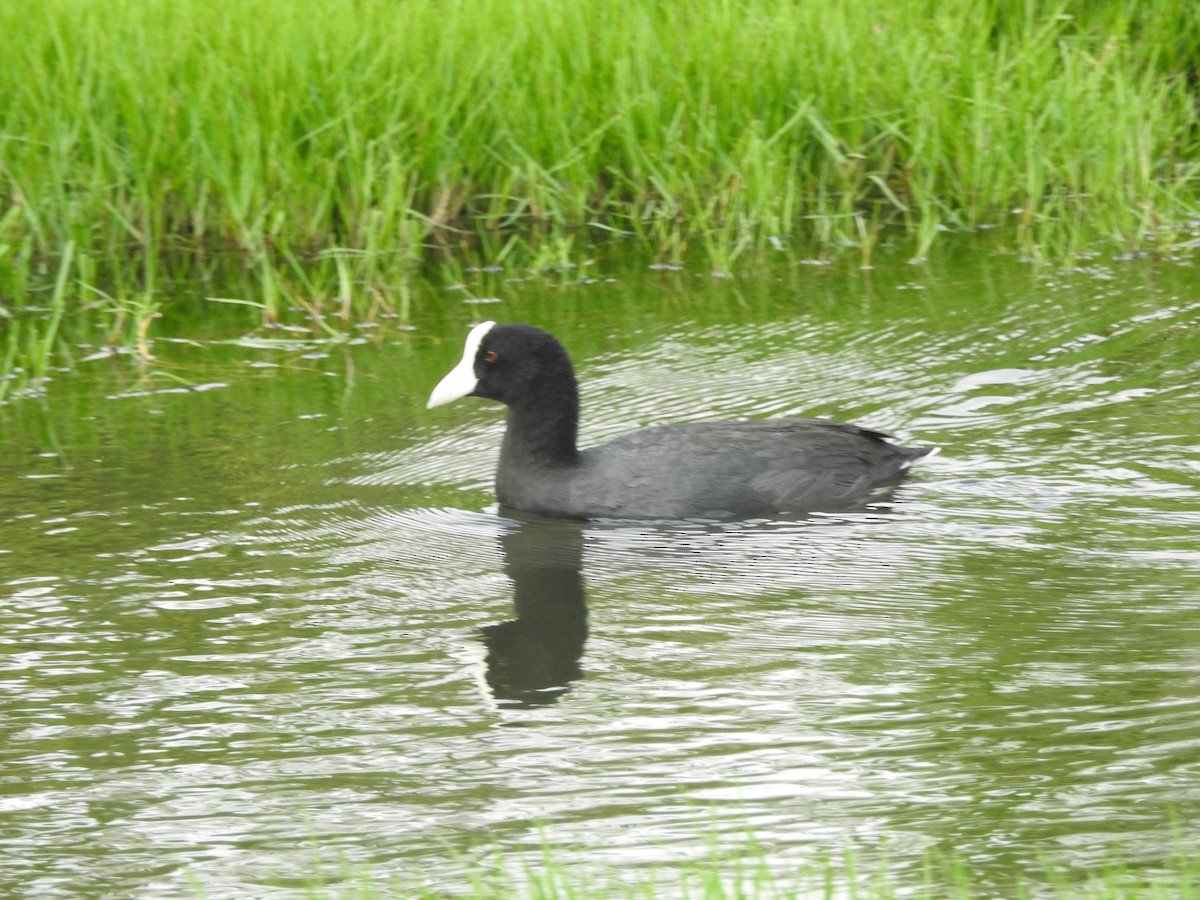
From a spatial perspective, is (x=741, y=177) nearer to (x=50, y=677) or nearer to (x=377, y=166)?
(x=377, y=166)

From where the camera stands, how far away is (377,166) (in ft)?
24.5

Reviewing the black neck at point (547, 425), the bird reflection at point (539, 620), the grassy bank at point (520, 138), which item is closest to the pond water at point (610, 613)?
the bird reflection at point (539, 620)

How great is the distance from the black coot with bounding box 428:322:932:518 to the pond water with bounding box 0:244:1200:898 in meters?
0.10

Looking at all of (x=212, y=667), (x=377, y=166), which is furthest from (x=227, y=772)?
(x=377, y=166)

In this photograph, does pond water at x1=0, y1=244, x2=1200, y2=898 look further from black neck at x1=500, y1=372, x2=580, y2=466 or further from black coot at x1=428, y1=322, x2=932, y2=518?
black neck at x1=500, y1=372, x2=580, y2=466

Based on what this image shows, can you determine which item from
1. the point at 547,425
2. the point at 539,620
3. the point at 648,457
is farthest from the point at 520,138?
the point at 539,620

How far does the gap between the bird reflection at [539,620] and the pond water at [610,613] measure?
0.01 m

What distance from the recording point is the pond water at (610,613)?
3090mm

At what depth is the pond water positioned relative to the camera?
3090mm

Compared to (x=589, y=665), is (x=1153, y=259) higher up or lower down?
higher up

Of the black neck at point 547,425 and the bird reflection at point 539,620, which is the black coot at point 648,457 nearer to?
the black neck at point 547,425

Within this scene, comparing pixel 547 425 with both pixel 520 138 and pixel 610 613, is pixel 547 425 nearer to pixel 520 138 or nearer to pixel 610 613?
pixel 610 613

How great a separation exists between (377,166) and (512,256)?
29.0 inches

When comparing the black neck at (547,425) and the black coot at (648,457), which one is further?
the black neck at (547,425)
